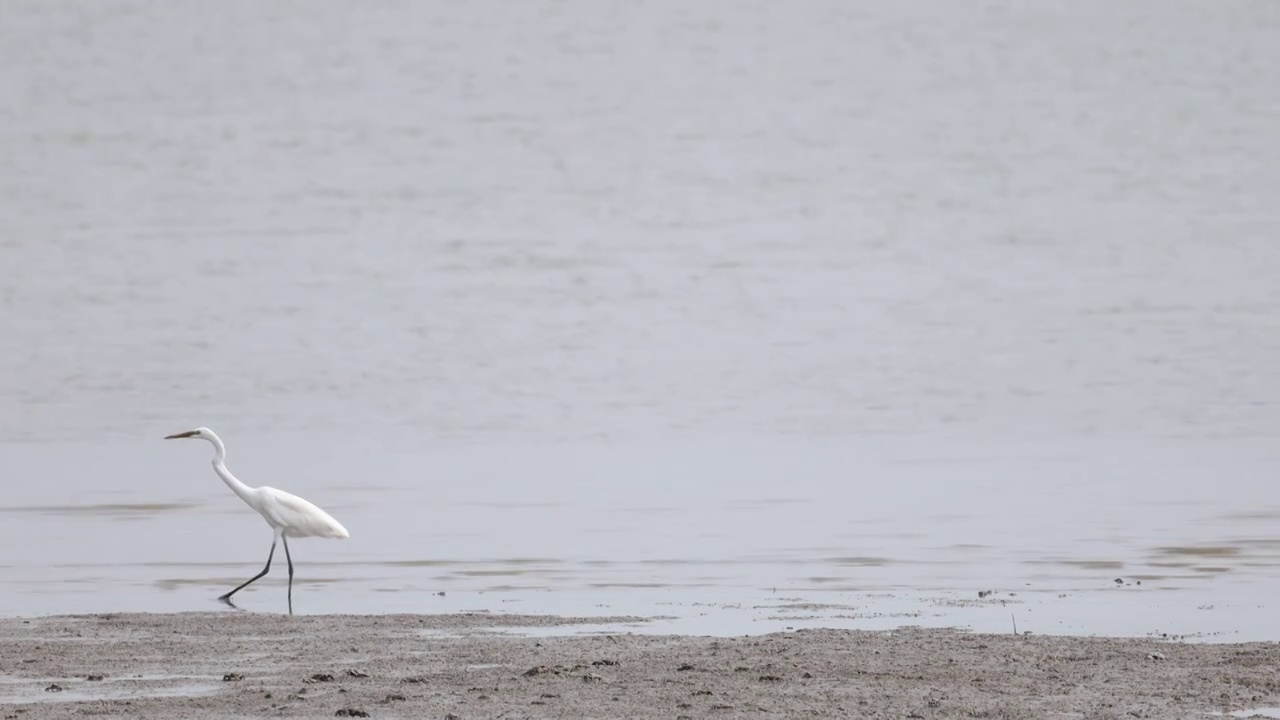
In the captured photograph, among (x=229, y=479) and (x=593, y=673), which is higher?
(x=593, y=673)

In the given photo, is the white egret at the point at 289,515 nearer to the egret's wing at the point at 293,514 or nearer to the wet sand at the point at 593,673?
the egret's wing at the point at 293,514

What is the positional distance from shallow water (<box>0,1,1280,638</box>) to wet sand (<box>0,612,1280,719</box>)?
1073mm

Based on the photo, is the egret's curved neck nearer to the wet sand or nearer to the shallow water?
the shallow water

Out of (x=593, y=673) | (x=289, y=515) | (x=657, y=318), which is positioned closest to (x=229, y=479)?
(x=289, y=515)

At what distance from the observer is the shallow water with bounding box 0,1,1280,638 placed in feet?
45.9

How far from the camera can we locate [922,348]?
31594mm

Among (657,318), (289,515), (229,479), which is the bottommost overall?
(657,318)

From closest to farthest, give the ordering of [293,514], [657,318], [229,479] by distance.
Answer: [293,514] < [229,479] < [657,318]

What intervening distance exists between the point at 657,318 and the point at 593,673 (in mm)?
28984

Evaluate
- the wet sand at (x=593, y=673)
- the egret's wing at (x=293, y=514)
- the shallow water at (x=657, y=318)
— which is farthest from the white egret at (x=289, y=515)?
the wet sand at (x=593, y=673)

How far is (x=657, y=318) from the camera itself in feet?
124

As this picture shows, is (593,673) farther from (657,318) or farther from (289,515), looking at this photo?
(657,318)

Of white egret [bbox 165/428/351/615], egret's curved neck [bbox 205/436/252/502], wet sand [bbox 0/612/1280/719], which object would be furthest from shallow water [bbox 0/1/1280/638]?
wet sand [bbox 0/612/1280/719]

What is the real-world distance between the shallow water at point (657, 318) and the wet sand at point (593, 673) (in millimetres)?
1073
